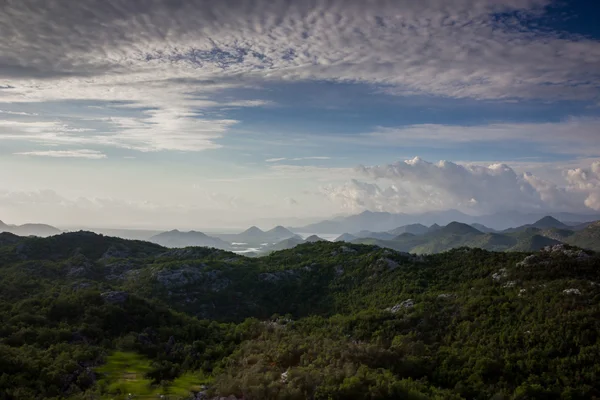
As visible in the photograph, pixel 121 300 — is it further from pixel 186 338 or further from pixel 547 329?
pixel 547 329

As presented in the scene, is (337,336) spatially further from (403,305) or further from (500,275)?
(500,275)

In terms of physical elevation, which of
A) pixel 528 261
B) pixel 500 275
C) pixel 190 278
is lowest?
pixel 190 278

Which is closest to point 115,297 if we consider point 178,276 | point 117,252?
point 178,276

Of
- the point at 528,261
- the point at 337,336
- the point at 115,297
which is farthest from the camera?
the point at 528,261

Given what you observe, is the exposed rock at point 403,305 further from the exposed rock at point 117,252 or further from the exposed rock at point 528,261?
the exposed rock at point 117,252

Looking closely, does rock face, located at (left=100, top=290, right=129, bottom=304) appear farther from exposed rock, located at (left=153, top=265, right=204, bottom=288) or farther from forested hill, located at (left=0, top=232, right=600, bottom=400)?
exposed rock, located at (left=153, top=265, right=204, bottom=288)

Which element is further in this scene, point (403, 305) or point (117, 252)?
point (117, 252)

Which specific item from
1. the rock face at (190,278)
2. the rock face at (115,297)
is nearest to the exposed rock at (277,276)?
the rock face at (190,278)
